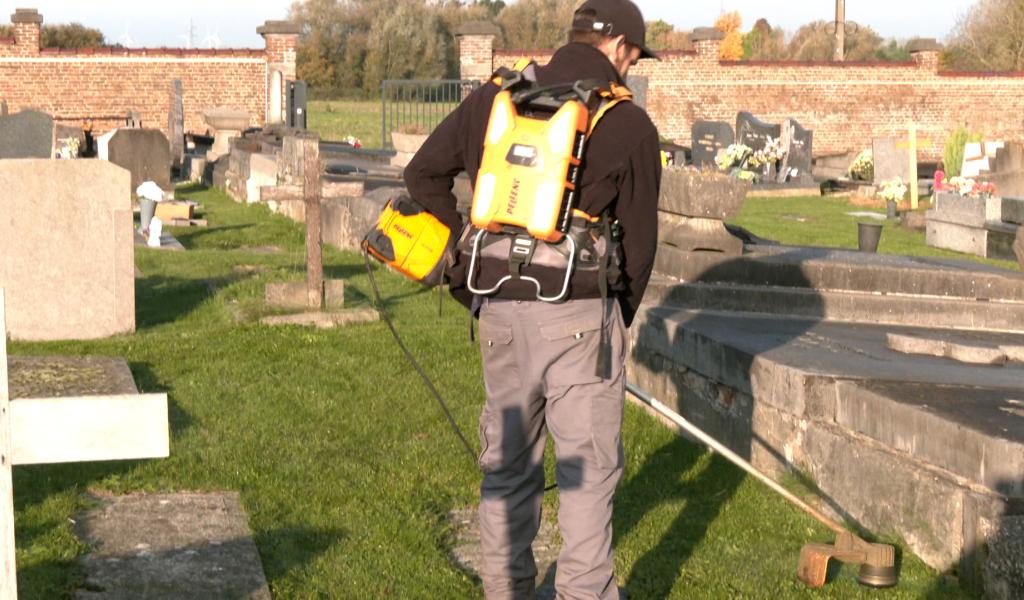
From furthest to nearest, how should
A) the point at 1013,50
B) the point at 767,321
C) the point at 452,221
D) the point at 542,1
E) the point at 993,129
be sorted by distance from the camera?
the point at 542,1
the point at 1013,50
the point at 993,129
the point at 767,321
the point at 452,221

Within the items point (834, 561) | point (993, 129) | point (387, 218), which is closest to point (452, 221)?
point (387, 218)

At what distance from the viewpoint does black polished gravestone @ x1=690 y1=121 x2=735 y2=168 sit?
96.0ft

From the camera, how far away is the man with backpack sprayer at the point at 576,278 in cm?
404

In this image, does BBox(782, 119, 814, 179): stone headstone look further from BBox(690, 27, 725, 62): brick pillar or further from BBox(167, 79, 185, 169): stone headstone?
BBox(690, 27, 725, 62): brick pillar

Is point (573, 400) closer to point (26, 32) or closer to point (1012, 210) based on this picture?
point (1012, 210)

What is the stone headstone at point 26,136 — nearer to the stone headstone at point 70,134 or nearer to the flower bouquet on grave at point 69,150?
the flower bouquet on grave at point 69,150

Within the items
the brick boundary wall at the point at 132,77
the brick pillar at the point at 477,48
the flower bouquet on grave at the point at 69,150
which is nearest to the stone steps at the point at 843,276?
the flower bouquet on grave at the point at 69,150

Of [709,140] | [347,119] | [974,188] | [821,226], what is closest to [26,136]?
[821,226]

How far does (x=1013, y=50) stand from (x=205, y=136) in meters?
28.1

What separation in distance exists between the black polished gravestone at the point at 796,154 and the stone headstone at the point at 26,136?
14604 millimetres

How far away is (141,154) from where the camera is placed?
70.5 ft

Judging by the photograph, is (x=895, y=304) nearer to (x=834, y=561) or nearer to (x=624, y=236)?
(x=834, y=561)

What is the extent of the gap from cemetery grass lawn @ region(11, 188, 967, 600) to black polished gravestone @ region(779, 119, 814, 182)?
19.7 meters

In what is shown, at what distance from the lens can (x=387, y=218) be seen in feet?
14.7
